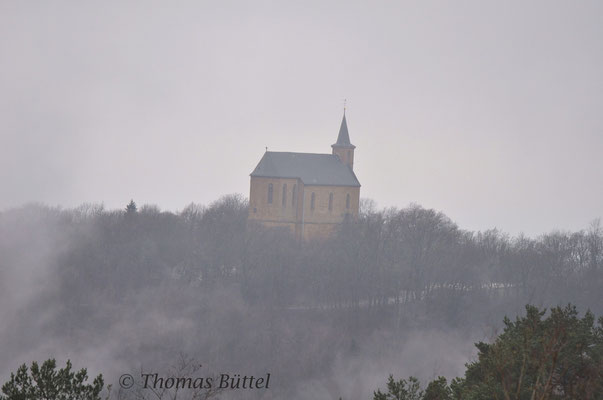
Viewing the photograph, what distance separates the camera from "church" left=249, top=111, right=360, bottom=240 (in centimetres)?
8500

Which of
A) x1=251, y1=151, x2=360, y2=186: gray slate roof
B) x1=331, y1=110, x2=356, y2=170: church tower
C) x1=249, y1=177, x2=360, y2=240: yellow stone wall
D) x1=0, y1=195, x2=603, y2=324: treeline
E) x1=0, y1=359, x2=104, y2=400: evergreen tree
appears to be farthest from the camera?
x1=331, y1=110, x2=356, y2=170: church tower

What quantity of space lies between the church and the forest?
5.60 feet

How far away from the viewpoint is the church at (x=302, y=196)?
3346 inches

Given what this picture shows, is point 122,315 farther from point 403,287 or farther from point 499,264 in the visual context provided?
point 499,264

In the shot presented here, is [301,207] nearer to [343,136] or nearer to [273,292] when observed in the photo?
[343,136]

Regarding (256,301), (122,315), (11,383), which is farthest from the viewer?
(256,301)

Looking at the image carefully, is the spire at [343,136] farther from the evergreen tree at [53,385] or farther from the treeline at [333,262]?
the evergreen tree at [53,385]

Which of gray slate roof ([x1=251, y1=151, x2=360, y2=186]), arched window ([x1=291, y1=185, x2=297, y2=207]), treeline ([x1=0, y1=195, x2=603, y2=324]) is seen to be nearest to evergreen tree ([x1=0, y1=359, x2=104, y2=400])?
treeline ([x1=0, y1=195, x2=603, y2=324])

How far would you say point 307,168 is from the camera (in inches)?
3452

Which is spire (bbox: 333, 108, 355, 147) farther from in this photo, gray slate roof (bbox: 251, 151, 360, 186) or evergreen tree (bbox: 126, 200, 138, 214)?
evergreen tree (bbox: 126, 200, 138, 214)

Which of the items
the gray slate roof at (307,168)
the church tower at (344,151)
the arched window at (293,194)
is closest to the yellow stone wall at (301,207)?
the arched window at (293,194)

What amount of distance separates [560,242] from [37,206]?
154ft

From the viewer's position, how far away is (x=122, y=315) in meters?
63.3

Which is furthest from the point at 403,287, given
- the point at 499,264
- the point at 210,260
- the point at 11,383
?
the point at 11,383
